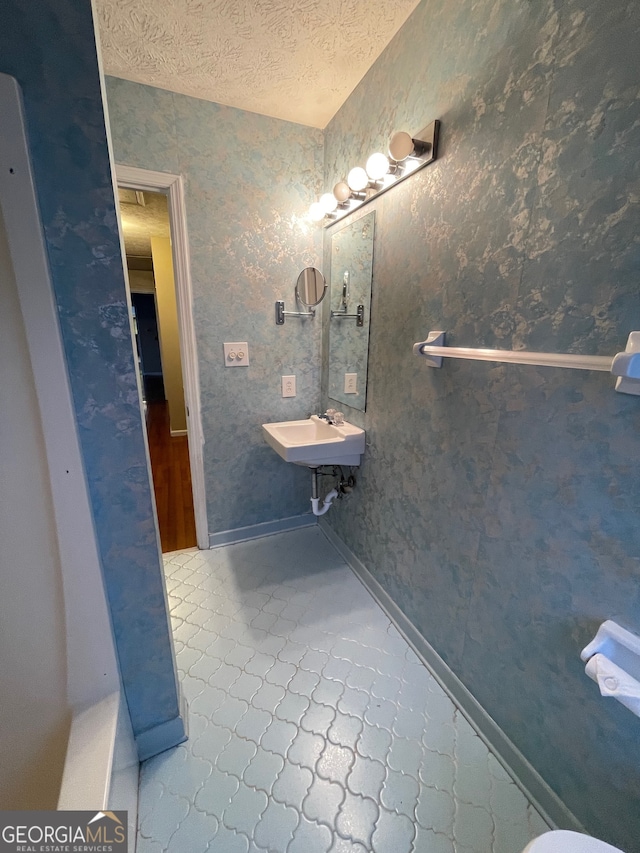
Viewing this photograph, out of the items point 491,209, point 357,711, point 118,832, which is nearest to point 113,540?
point 118,832

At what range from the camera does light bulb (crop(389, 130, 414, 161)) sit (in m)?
1.13

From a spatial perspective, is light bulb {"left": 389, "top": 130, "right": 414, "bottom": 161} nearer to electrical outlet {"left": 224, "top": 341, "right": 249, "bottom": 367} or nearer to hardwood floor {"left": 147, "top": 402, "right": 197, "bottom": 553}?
electrical outlet {"left": 224, "top": 341, "right": 249, "bottom": 367}

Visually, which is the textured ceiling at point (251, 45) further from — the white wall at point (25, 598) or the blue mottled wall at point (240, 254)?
the white wall at point (25, 598)

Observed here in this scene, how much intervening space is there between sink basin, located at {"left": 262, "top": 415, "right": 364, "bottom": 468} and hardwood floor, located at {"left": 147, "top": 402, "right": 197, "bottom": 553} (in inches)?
39.0

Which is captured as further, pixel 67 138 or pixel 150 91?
pixel 150 91

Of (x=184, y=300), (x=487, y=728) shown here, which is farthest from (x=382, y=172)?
(x=487, y=728)

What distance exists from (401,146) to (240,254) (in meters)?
0.95

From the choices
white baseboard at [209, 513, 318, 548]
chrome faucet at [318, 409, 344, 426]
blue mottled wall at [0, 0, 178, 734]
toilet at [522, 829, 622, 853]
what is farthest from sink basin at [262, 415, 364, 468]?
toilet at [522, 829, 622, 853]

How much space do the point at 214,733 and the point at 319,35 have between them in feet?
8.39

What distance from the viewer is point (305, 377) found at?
6.91 ft

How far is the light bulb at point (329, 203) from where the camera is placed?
5.45ft

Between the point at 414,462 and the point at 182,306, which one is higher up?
the point at 182,306

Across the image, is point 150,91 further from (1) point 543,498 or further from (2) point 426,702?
(2) point 426,702

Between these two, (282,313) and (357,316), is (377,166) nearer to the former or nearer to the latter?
(357,316)
